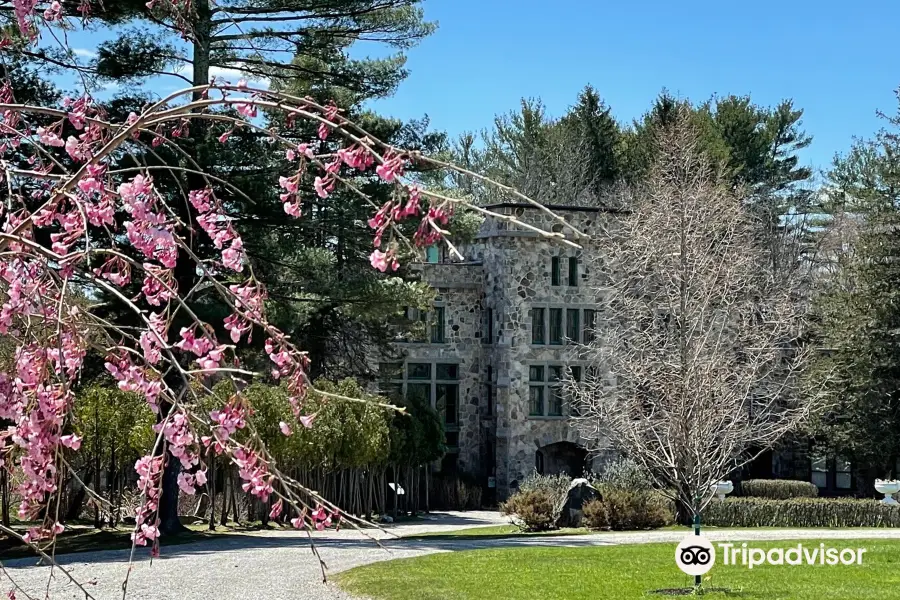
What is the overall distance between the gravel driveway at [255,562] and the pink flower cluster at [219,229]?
424 cm

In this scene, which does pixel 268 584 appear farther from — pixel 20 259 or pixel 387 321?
pixel 387 321

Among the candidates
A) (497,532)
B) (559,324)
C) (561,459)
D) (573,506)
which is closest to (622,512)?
(573,506)

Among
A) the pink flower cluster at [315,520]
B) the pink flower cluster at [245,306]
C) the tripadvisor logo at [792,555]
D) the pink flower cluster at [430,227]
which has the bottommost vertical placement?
the tripadvisor logo at [792,555]

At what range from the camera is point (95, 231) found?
1551 cm

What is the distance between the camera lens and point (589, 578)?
1194 centimetres

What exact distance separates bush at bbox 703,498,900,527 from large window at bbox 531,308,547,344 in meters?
8.53

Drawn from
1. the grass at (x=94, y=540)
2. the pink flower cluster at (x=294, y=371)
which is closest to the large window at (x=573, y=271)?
the grass at (x=94, y=540)

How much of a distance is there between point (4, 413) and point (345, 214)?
47.7 feet

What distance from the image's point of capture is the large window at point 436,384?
29.6m

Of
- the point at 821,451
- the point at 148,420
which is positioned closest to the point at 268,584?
the point at 148,420

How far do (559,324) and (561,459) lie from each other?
3405 millimetres

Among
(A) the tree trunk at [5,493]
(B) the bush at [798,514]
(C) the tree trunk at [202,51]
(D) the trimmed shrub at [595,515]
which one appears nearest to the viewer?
(C) the tree trunk at [202,51]

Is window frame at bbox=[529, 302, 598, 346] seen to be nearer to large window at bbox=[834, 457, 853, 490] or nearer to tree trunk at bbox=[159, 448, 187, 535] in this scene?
large window at bbox=[834, 457, 853, 490]

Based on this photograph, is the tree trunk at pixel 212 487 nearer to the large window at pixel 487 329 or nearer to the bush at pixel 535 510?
the bush at pixel 535 510
